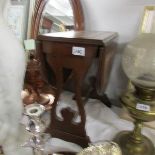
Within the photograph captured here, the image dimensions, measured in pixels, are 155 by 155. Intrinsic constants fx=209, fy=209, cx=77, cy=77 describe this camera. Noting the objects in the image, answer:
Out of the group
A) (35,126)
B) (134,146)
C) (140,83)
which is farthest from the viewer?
(134,146)

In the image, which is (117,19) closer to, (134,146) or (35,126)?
(134,146)

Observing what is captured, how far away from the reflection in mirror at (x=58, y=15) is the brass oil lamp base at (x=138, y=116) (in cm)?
57

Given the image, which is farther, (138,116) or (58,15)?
(58,15)

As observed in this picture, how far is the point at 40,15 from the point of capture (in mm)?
1232

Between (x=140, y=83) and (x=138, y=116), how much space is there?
116mm

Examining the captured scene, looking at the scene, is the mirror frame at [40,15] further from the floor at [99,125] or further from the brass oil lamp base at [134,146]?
the brass oil lamp base at [134,146]

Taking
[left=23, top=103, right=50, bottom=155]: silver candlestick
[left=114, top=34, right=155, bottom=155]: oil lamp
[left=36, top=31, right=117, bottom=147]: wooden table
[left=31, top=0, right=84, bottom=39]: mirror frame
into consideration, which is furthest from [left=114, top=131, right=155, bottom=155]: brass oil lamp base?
[left=31, top=0, right=84, bottom=39]: mirror frame

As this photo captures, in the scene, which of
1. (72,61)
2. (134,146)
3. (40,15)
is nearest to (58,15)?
(40,15)

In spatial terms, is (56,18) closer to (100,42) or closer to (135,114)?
(100,42)

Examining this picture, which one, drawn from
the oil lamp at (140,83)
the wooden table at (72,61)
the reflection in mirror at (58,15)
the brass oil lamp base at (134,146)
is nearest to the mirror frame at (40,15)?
the reflection in mirror at (58,15)

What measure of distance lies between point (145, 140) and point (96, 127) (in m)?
0.23

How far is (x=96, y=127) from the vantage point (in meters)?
0.99

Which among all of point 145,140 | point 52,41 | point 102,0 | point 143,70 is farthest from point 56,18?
point 145,140

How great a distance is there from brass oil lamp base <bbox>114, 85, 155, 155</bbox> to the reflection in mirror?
1.87 feet
